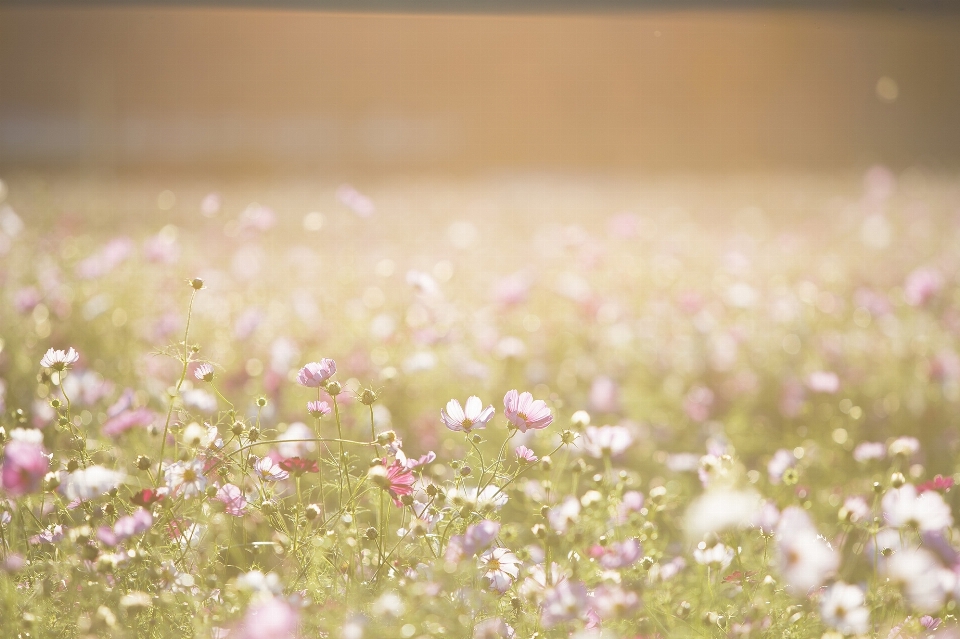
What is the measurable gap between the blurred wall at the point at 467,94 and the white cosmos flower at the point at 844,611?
5.24m

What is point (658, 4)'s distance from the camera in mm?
1920

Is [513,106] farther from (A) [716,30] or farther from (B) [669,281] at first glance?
(B) [669,281]

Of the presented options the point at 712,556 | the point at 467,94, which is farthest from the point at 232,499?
the point at 467,94

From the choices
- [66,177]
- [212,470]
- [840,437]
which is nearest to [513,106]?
[66,177]

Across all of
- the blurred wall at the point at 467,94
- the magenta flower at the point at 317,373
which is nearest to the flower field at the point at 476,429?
the magenta flower at the point at 317,373

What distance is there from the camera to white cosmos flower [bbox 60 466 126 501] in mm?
831

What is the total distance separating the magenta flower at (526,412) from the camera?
2.85 feet

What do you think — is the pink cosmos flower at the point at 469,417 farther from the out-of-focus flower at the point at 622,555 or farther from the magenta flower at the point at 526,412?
the out-of-focus flower at the point at 622,555

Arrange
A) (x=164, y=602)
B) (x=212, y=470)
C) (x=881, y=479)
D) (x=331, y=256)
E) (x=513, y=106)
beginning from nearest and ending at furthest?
(x=164, y=602), (x=212, y=470), (x=881, y=479), (x=331, y=256), (x=513, y=106)

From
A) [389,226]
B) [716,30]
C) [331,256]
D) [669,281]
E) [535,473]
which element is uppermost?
[716,30]

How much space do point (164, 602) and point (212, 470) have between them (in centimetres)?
18

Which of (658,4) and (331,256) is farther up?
(331,256)

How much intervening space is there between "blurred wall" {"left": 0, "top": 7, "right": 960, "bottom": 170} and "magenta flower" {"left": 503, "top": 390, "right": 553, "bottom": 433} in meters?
5.11

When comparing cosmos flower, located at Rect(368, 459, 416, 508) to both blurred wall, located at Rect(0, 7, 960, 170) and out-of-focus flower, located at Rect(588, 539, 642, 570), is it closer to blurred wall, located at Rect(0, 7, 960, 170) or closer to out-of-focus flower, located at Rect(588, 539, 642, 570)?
out-of-focus flower, located at Rect(588, 539, 642, 570)
